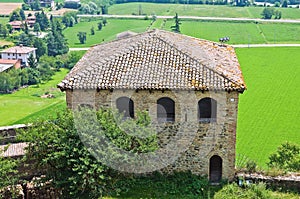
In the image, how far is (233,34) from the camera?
113 m

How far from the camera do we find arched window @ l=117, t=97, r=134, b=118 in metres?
20.0

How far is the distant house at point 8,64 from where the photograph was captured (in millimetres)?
100312

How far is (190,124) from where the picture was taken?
20.0 metres

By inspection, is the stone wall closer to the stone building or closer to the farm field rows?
the stone building

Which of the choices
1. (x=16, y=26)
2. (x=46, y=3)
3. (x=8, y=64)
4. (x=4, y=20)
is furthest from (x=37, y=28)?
(x=46, y=3)

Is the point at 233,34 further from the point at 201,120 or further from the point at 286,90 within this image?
the point at 201,120

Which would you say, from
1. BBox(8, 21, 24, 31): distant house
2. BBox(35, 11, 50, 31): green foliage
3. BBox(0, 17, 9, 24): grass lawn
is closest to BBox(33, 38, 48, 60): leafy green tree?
BBox(35, 11, 50, 31): green foliage

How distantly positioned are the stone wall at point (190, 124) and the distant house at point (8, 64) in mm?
84627

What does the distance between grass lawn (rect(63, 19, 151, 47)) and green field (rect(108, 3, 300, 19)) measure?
17.4 metres

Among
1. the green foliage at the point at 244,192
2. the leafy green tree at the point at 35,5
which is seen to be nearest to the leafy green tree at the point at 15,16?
the leafy green tree at the point at 35,5

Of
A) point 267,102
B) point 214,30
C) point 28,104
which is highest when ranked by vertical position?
point 214,30

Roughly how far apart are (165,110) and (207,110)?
1839 millimetres

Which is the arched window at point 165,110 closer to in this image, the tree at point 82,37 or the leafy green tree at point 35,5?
the tree at point 82,37

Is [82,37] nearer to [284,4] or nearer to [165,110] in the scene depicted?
[284,4]
